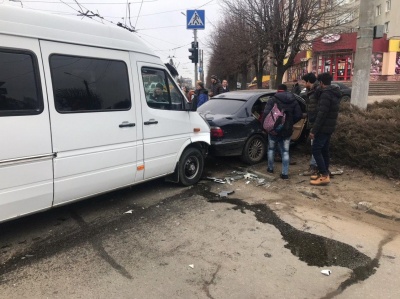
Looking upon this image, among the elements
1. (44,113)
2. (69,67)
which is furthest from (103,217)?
(69,67)

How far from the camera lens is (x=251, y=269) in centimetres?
353

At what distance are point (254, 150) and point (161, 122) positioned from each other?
9.35 ft

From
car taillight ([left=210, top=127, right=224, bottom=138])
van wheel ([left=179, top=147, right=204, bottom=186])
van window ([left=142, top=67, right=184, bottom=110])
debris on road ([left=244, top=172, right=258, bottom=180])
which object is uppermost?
van window ([left=142, top=67, right=184, bottom=110])

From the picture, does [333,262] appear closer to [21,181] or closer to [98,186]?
[98,186]

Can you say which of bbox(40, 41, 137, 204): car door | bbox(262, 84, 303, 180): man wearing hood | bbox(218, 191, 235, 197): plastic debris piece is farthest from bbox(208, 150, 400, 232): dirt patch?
bbox(40, 41, 137, 204): car door

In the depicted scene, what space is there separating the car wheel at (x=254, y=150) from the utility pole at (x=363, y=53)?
248 centimetres

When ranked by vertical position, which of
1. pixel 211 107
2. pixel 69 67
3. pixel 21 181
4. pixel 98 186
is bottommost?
pixel 98 186

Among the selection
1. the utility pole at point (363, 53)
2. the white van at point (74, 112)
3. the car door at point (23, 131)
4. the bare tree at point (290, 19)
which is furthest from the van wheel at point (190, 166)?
the bare tree at point (290, 19)

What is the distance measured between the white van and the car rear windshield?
6.62 feet

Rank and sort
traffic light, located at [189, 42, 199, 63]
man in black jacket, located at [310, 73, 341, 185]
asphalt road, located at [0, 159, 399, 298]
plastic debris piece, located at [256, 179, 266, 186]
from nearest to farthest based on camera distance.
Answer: asphalt road, located at [0, 159, 399, 298]
man in black jacket, located at [310, 73, 341, 185]
plastic debris piece, located at [256, 179, 266, 186]
traffic light, located at [189, 42, 199, 63]

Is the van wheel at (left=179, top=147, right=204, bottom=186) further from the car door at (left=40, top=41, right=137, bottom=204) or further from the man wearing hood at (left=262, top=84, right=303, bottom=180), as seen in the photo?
the man wearing hood at (left=262, top=84, right=303, bottom=180)

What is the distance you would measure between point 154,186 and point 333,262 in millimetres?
3345

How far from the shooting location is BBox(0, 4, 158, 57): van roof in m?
3.60

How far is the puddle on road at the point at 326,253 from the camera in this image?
11.3ft
